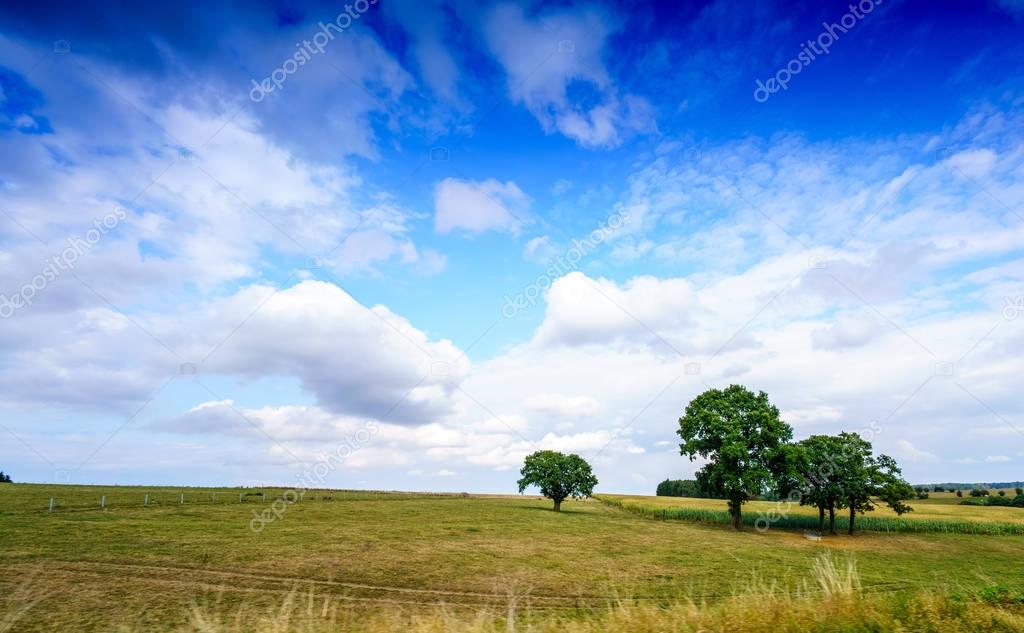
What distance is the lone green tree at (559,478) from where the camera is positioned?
2783 inches

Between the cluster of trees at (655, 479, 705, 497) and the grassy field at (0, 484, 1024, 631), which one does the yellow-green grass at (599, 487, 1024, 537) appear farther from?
the cluster of trees at (655, 479, 705, 497)

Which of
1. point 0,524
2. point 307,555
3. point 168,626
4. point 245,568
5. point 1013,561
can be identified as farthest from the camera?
point 1013,561

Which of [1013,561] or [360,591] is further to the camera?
[1013,561]

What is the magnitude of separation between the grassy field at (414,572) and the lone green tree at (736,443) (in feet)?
17.7

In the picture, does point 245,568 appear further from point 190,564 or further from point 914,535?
point 914,535

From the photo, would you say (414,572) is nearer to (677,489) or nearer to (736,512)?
(736,512)

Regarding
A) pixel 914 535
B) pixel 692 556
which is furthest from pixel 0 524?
pixel 914 535

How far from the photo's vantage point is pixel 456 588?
23266 mm

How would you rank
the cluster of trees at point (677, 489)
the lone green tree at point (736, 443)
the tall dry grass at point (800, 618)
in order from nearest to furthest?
the tall dry grass at point (800, 618)
the lone green tree at point (736, 443)
the cluster of trees at point (677, 489)

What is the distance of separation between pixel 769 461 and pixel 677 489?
353 feet

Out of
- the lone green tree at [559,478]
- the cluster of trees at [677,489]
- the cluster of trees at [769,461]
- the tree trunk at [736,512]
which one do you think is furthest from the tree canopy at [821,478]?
the cluster of trees at [677,489]

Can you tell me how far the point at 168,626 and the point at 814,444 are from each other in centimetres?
6488

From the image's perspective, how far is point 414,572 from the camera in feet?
87.2

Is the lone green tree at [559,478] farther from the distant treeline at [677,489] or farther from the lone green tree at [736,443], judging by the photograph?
the distant treeline at [677,489]
